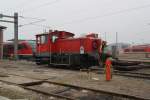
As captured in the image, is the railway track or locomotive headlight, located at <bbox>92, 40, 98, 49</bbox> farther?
locomotive headlight, located at <bbox>92, 40, 98, 49</bbox>

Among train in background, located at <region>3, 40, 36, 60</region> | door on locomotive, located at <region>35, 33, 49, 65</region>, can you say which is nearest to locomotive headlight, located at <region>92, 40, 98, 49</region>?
door on locomotive, located at <region>35, 33, 49, 65</region>

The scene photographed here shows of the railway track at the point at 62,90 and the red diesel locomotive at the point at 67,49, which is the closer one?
the railway track at the point at 62,90

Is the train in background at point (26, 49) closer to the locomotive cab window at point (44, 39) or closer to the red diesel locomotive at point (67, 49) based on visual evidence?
the red diesel locomotive at point (67, 49)

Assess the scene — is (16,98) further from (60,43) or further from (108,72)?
(60,43)

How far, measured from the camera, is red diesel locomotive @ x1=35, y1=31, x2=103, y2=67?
61.9 ft

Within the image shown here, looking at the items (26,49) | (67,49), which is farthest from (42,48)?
(26,49)

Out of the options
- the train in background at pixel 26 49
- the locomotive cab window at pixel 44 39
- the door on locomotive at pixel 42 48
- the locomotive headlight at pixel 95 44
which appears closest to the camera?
the locomotive headlight at pixel 95 44

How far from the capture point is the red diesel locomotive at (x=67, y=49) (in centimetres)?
1888

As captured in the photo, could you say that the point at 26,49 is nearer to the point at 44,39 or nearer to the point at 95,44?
the point at 44,39

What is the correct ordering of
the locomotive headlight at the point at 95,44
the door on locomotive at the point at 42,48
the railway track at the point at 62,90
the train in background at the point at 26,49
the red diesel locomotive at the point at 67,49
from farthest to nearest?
the train in background at the point at 26,49, the door on locomotive at the point at 42,48, the locomotive headlight at the point at 95,44, the red diesel locomotive at the point at 67,49, the railway track at the point at 62,90

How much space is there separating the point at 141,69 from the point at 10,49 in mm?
28964

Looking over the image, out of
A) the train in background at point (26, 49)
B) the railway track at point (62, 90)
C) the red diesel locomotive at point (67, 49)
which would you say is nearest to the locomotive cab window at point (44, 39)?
the red diesel locomotive at point (67, 49)

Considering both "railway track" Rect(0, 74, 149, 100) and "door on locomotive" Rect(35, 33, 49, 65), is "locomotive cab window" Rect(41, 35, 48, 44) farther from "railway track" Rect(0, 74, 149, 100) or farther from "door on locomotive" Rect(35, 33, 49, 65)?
"railway track" Rect(0, 74, 149, 100)

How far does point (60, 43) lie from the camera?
2077 cm
